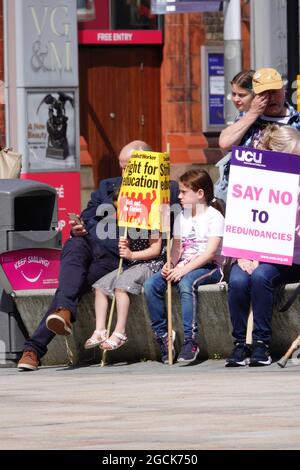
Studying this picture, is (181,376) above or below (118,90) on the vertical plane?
below

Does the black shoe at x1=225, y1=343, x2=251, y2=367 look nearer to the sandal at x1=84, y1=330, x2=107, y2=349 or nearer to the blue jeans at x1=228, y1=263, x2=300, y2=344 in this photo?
the blue jeans at x1=228, y1=263, x2=300, y2=344

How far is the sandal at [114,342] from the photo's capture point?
11281mm

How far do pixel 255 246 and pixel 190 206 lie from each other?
62 cm

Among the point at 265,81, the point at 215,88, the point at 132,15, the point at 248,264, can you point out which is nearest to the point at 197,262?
the point at 248,264

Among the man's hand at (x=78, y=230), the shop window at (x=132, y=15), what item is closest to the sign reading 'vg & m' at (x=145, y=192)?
the man's hand at (x=78, y=230)

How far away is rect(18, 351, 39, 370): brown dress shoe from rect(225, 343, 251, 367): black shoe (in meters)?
1.33

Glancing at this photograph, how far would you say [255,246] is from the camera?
11.2 metres

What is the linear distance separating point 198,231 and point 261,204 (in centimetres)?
46

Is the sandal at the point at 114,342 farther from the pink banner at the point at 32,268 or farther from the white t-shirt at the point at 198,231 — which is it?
the pink banner at the point at 32,268

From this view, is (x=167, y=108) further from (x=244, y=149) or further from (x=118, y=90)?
(x=244, y=149)

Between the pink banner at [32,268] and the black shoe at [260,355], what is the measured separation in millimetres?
1855
